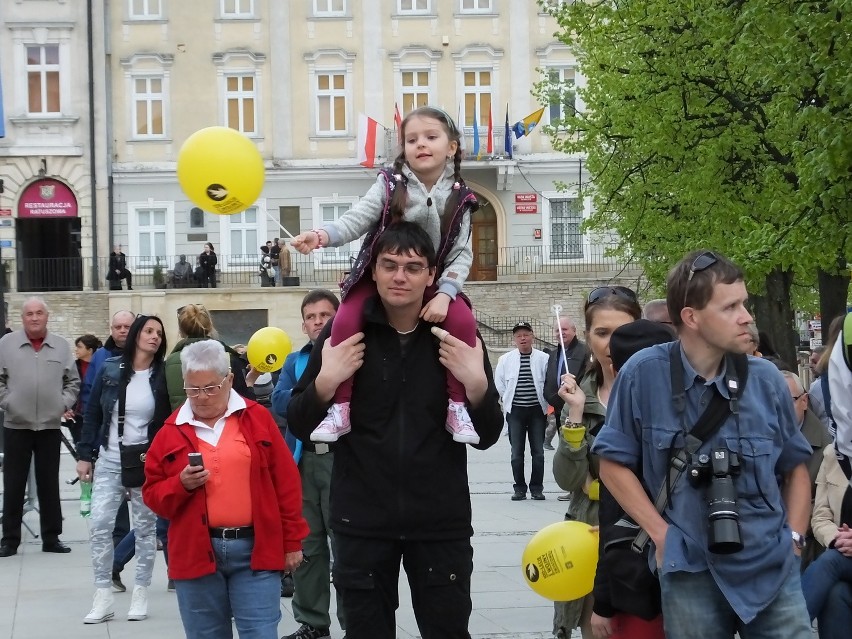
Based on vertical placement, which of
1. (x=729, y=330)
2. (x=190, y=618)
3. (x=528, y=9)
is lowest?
(x=190, y=618)

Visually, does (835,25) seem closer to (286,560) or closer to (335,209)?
(286,560)

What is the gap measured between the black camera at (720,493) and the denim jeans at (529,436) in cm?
1295

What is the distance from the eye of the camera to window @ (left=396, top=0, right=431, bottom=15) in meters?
48.8

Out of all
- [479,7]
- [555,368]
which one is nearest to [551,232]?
[479,7]

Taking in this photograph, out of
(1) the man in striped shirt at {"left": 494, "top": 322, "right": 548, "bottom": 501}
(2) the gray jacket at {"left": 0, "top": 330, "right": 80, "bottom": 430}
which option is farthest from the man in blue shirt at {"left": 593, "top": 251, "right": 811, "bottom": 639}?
(1) the man in striped shirt at {"left": 494, "top": 322, "right": 548, "bottom": 501}

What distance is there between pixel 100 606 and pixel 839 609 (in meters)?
5.13

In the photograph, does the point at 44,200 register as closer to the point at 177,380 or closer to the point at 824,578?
the point at 177,380

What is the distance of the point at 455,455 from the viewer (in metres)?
5.22

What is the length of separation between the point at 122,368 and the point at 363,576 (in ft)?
17.3

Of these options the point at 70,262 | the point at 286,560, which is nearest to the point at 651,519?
the point at 286,560

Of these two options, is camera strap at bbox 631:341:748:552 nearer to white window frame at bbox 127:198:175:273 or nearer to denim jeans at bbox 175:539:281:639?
denim jeans at bbox 175:539:281:639

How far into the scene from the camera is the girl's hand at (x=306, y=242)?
4941 mm

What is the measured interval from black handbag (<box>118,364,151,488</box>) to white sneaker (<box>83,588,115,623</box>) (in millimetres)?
752

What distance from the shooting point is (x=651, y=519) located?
15.2 ft
